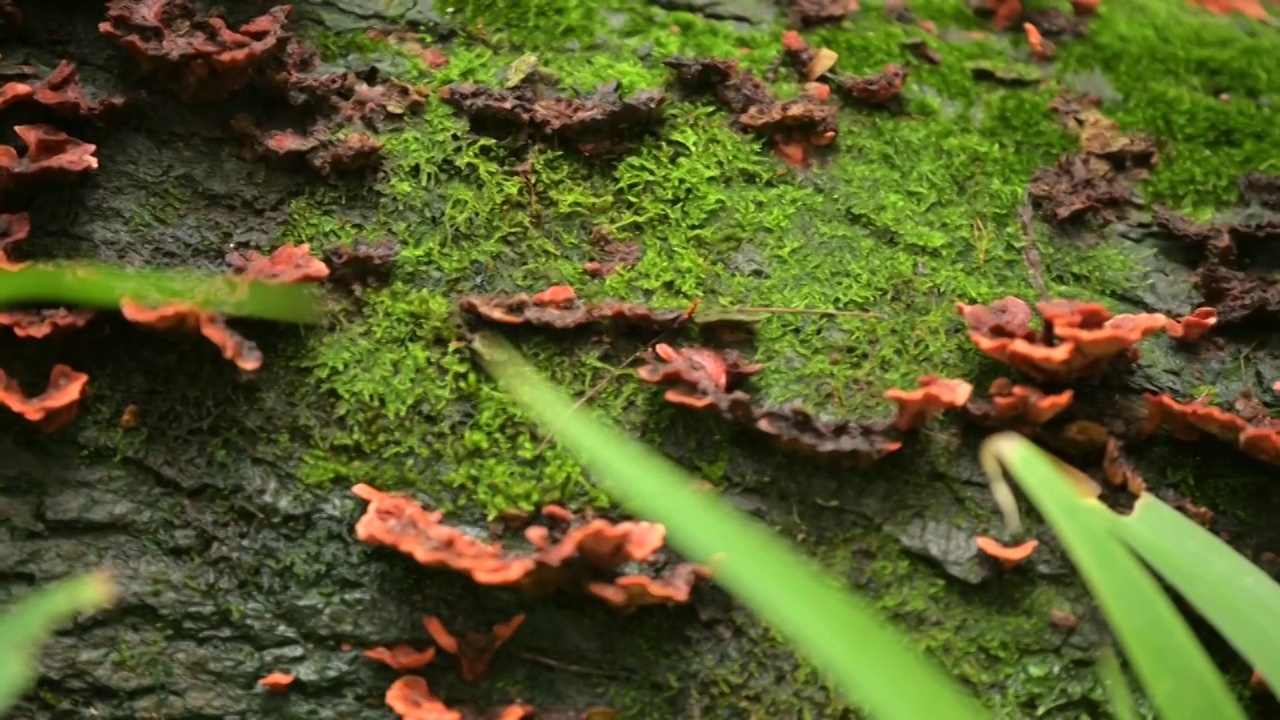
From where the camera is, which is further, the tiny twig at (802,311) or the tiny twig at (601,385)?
the tiny twig at (802,311)

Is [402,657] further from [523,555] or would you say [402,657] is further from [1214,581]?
[1214,581]

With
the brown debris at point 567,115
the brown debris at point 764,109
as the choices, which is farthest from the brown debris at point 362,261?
the brown debris at point 764,109

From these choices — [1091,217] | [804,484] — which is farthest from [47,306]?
[1091,217]

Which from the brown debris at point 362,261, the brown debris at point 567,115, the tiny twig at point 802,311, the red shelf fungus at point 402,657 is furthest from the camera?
the brown debris at point 567,115

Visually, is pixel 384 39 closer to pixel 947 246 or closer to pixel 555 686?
pixel 947 246

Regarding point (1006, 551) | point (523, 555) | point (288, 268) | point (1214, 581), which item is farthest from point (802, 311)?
point (1214, 581)

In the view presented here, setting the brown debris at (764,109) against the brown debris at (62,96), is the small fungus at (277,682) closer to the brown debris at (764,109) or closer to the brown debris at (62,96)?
the brown debris at (62,96)
